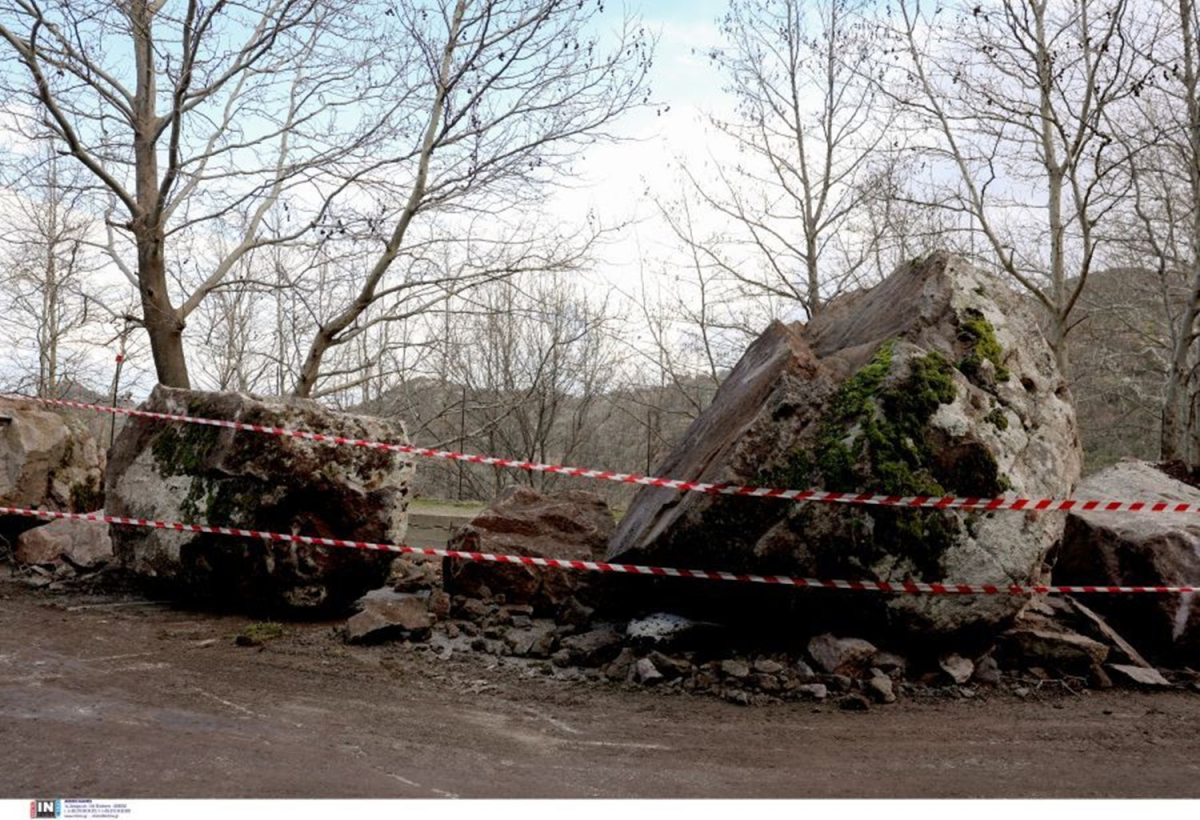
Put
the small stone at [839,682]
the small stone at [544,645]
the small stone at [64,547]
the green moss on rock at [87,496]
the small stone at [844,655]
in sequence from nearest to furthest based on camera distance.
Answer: the small stone at [839,682] < the small stone at [844,655] < the small stone at [544,645] < the small stone at [64,547] < the green moss on rock at [87,496]

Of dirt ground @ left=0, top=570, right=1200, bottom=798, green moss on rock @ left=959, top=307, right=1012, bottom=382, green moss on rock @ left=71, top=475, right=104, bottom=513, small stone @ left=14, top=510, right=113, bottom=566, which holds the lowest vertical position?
A: dirt ground @ left=0, top=570, right=1200, bottom=798

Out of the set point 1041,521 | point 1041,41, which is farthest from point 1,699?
point 1041,41

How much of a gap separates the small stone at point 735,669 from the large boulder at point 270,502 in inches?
114

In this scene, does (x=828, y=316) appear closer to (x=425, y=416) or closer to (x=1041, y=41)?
(x=1041, y=41)

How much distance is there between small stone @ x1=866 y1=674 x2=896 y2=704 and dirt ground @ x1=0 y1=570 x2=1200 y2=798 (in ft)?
0.24

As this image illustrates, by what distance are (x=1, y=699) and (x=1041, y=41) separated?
17.0 meters

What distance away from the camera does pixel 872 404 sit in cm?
564

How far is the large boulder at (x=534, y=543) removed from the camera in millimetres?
7477

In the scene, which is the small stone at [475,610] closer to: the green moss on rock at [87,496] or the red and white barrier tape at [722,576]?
the red and white barrier tape at [722,576]

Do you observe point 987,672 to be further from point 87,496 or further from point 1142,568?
point 87,496

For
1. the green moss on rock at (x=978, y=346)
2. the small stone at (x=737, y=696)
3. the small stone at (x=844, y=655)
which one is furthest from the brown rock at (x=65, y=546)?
the green moss on rock at (x=978, y=346)

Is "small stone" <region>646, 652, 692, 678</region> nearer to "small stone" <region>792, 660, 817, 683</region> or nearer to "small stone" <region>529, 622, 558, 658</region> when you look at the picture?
"small stone" <region>792, 660, 817, 683</region>

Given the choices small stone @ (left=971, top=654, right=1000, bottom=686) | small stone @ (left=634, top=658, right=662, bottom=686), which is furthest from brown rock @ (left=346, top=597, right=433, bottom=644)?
small stone @ (left=971, top=654, right=1000, bottom=686)

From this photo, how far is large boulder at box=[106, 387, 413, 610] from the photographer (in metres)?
6.92
